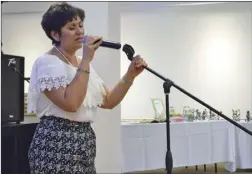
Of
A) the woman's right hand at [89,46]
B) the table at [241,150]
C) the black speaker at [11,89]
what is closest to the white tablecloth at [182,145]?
the table at [241,150]

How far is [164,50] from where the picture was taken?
616 cm

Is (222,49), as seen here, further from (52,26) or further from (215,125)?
(52,26)

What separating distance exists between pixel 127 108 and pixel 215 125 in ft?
6.10

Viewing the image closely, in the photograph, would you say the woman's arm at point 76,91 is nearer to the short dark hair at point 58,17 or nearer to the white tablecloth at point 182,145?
the short dark hair at point 58,17

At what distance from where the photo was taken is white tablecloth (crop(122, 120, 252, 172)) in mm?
4105

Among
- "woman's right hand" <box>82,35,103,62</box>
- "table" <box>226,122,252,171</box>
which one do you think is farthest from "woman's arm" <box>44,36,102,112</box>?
"table" <box>226,122,252,171</box>

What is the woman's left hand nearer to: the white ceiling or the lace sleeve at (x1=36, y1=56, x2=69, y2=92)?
the lace sleeve at (x1=36, y1=56, x2=69, y2=92)

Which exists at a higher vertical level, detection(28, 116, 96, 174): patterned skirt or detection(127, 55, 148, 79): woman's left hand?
detection(127, 55, 148, 79): woman's left hand

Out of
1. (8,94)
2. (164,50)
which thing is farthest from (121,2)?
(164,50)

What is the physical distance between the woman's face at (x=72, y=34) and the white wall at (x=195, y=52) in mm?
4640

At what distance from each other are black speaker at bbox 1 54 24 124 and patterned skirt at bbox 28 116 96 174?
1.05 meters

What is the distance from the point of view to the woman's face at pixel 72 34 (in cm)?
115

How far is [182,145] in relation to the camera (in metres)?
4.39

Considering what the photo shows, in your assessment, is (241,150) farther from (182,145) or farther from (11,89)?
(11,89)
